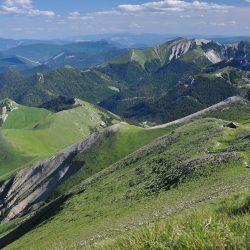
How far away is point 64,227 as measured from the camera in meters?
68.6

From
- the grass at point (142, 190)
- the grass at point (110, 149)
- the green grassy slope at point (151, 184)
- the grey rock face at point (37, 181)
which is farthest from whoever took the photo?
the grass at point (110, 149)

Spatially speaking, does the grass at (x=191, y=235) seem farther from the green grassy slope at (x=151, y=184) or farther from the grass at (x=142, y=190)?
the green grassy slope at (x=151, y=184)

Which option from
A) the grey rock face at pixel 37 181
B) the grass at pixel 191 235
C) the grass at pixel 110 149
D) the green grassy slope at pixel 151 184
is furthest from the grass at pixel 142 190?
the grey rock face at pixel 37 181

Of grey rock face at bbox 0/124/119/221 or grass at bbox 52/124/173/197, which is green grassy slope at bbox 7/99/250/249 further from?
grey rock face at bbox 0/124/119/221

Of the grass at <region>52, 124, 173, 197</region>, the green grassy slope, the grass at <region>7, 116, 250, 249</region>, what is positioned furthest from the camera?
the grass at <region>52, 124, 173, 197</region>

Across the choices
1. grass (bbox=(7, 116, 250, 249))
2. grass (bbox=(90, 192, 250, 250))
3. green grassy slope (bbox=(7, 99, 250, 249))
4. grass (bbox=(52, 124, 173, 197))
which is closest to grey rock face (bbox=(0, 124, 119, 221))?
grass (bbox=(52, 124, 173, 197))

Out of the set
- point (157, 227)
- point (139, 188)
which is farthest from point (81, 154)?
point (157, 227)

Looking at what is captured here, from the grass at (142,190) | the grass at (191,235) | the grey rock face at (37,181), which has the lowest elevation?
the grey rock face at (37,181)

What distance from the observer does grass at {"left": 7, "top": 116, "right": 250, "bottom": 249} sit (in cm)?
4916

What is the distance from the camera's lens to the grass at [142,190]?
49156mm

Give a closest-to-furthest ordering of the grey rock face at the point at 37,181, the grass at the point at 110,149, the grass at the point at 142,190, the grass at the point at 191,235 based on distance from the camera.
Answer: the grass at the point at 191,235, the grass at the point at 142,190, the grey rock face at the point at 37,181, the grass at the point at 110,149

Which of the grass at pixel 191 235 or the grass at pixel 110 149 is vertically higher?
the grass at pixel 191 235

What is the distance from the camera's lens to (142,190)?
223ft

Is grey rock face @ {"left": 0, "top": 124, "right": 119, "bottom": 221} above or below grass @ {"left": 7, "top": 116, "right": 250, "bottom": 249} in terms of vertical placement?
below
